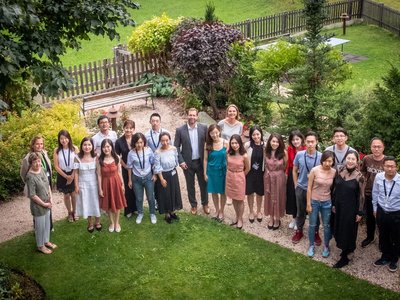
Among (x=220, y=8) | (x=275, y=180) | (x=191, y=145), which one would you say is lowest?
(x=275, y=180)

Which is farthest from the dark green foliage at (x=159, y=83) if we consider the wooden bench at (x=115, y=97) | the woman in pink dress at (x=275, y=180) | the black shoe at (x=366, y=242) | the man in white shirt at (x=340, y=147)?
the black shoe at (x=366, y=242)

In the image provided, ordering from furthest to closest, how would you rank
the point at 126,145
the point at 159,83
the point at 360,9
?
the point at 360,9
the point at 159,83
the point at 126,145

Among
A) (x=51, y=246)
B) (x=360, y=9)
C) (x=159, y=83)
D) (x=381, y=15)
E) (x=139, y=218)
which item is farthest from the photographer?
(x=360, y=9)

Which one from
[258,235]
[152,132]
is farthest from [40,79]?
[258,235]

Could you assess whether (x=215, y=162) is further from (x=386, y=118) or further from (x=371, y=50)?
(x=371, y=50)

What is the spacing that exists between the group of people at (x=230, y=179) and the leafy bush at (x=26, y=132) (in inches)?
77.8

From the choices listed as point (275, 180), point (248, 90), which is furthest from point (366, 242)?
point (248, 90)

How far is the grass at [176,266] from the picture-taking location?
27.5 feet

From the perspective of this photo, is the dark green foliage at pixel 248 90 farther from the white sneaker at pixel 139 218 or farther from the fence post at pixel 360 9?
the fence post at pixel 360 9

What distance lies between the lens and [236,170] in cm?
974

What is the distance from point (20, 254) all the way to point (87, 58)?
14.8 meters

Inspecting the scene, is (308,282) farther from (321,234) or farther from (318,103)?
(318,103)

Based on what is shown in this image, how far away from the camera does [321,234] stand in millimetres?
9727

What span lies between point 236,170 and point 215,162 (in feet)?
1.47
